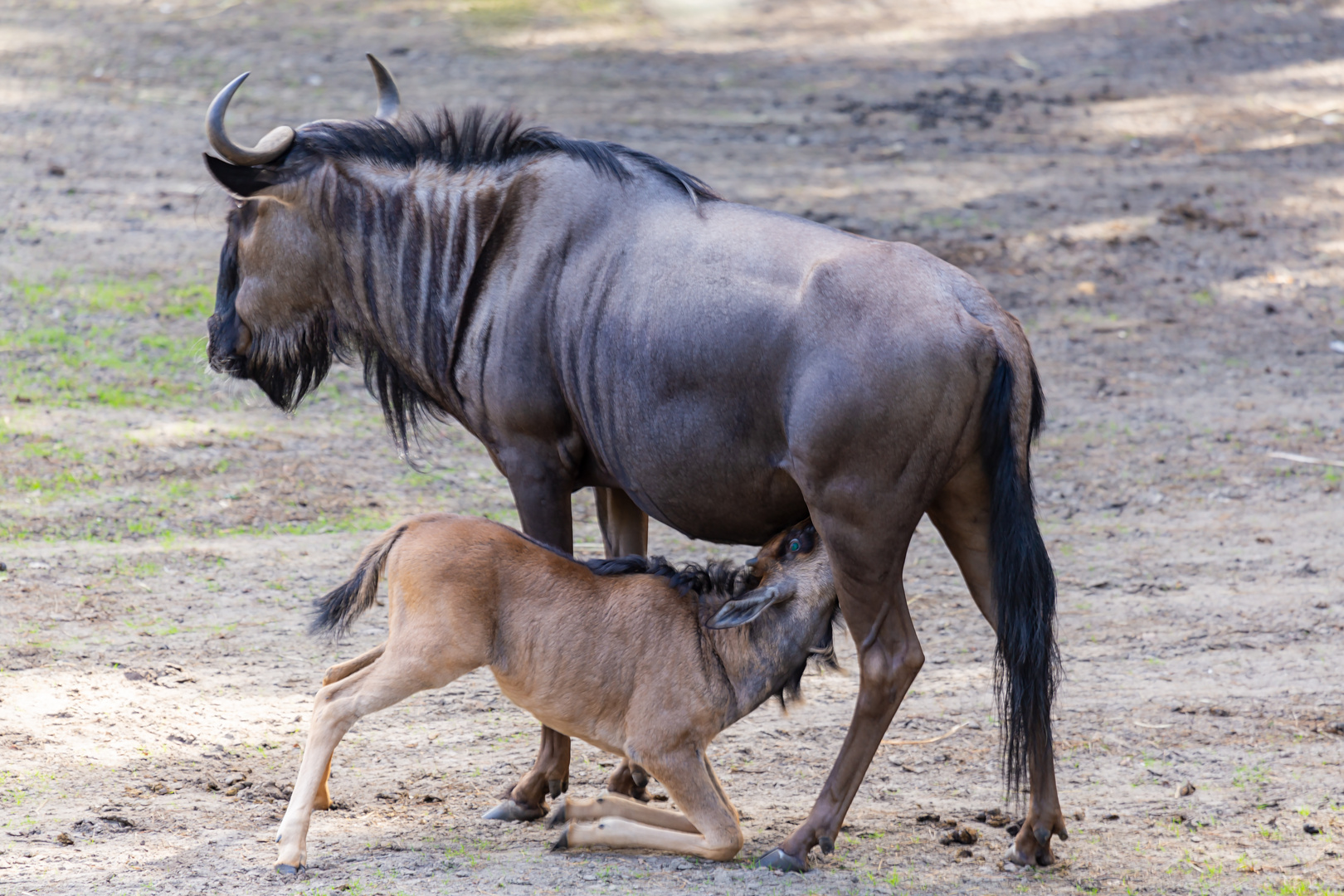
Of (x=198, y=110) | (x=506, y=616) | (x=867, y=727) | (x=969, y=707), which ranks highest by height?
(x=198, y=110)


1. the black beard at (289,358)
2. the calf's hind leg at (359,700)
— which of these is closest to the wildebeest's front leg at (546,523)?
the calf's hind leg at (359,700)

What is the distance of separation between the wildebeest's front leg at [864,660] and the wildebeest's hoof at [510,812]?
36.2 inches

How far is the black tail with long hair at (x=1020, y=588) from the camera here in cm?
434

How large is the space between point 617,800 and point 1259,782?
246cm

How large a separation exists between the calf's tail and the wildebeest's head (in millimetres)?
1143

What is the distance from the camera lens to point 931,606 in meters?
6.82

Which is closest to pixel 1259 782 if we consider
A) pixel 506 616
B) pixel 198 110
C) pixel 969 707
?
pixel 969 707

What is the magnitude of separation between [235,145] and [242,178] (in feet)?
0.41

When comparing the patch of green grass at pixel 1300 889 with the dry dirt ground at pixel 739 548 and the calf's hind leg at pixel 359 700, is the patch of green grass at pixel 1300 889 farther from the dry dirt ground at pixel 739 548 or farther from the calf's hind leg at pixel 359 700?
the calf's hind leg at pixel 359 700

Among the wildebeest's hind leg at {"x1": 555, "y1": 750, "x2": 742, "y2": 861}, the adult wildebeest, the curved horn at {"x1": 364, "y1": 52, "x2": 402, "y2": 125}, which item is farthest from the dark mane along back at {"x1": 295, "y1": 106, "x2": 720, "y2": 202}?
the wildebeest's hind leg at {"x1": 555, "y1": 750, "x2": 742, "y2": 861}

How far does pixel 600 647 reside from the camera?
15.1 ft

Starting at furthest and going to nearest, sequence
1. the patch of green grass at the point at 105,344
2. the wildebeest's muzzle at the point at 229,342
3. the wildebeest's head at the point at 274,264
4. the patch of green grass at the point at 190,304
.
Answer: the patch of green grass at the point at 190,304 < the patch of green grass at the point at 105,344 < the wildebeest's muzzle at the point at 229,342 < the wildebeest's head at the point at 274,264

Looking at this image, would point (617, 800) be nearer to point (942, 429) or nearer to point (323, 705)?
point (323, 705)

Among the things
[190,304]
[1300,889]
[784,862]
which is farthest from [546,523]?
[190,304]
